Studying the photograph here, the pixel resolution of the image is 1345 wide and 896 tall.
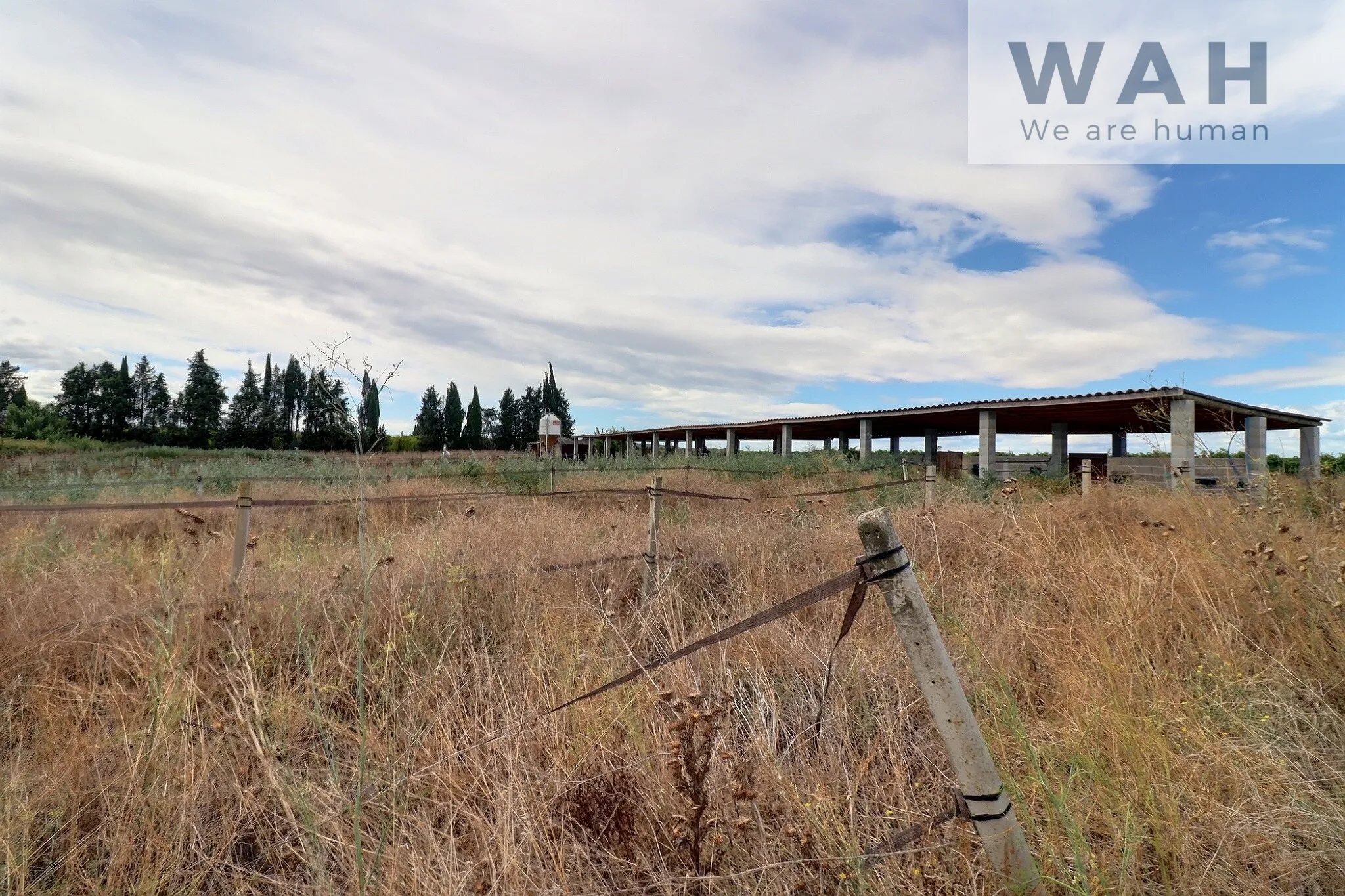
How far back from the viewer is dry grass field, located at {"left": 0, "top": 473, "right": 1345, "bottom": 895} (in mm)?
1660

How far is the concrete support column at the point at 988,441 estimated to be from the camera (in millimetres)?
15062

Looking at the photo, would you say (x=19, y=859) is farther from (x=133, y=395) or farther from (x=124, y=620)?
(x=133, y=395)

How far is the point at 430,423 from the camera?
54.2m

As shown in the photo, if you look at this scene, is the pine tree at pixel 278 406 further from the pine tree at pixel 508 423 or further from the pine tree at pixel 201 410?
the pine tree at pixel 508 423

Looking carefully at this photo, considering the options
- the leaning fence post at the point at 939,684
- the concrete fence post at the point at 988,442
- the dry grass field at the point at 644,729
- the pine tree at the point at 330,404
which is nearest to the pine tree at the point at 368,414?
the pine tree at the point at 330,404

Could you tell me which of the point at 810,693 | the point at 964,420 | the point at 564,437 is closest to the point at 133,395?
the point at 564,437

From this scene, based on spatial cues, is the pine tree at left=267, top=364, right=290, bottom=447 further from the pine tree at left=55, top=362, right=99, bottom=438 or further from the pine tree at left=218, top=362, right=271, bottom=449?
the pine tree at left=55, top=362, right=99, bottom=438

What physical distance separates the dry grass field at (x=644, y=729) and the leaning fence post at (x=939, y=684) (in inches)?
7.9

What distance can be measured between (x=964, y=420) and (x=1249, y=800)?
19656 millimetres

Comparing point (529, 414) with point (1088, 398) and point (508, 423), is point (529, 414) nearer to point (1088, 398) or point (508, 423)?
point (508, 423)

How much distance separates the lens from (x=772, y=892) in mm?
1573

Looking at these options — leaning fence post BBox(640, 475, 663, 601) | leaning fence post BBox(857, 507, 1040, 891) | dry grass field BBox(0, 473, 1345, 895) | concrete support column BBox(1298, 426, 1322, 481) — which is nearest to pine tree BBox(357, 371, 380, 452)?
dry grass field BBox(0, 473, 1345, 895)

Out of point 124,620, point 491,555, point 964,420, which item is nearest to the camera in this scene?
point 124,620

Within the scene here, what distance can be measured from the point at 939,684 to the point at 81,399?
65.6m
